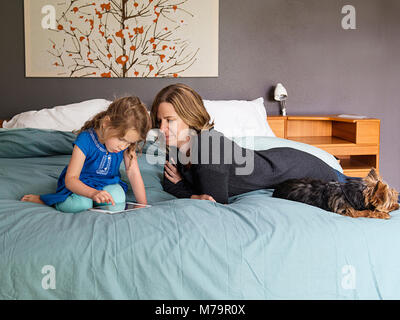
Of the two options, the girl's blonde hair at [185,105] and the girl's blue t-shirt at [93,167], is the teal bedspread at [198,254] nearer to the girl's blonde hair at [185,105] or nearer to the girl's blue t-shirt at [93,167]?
the girl's blue t-shirt at [93,167]

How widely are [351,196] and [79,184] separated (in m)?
0.93

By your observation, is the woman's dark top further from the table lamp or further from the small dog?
the table lamp

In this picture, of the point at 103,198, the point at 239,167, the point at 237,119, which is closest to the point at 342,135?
the point at 237,119

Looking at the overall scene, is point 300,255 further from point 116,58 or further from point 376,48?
point 376,48

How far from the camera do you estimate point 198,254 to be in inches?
40.6

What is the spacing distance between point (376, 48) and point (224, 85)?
1371 mm

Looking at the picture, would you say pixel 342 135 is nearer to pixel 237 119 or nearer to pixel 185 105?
pixel 237 119

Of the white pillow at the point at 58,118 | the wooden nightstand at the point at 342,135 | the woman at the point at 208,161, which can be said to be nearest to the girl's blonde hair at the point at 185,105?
the woman at the point at 208,161

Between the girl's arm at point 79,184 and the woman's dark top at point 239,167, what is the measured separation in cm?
37

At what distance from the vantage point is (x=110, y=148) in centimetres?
158

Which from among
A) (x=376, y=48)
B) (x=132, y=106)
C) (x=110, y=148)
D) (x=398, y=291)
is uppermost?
(x=376, y=48)

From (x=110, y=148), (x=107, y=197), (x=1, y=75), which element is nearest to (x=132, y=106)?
(x=110, y=148)

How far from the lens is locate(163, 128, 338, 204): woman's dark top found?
1.58m

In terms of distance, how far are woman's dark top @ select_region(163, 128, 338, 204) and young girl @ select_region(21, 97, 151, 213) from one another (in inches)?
8.6
